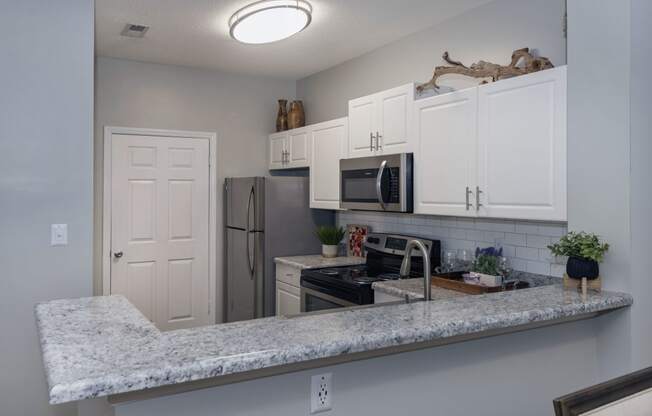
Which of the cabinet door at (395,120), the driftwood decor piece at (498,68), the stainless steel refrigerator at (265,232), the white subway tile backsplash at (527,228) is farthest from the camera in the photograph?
the stainless steel refrigerator at (265,232)

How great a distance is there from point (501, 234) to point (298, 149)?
2.15m

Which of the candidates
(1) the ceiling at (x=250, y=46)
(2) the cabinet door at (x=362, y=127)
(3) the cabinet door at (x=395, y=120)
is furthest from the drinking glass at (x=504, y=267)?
(1) the ceiling at (x=250, y=46)

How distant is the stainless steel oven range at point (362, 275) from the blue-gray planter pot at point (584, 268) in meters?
1.52

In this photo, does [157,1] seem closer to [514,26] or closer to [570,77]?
[514,26]

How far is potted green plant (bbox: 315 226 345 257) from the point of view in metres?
4.43

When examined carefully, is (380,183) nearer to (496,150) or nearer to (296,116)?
(496,150)

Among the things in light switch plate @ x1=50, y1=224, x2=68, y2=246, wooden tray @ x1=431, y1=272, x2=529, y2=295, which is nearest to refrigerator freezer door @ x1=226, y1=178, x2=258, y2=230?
wooden tray @ x1=431, y1=272, x2=529, y2=295

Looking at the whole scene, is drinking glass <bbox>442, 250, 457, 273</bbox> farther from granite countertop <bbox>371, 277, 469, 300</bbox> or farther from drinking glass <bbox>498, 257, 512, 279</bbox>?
drinking glass <bbox>498, 257, 512, 279</bbox>

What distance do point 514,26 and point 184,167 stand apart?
313cm

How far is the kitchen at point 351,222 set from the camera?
135 centimetres

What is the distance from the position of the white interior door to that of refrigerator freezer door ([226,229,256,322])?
24 centimetres

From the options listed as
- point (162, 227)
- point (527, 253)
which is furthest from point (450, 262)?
point (162, 227)

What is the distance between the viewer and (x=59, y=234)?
2529 mm

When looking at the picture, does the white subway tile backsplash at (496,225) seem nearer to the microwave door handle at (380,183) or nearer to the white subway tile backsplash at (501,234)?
the white subway tile backsplash at (501,234)
